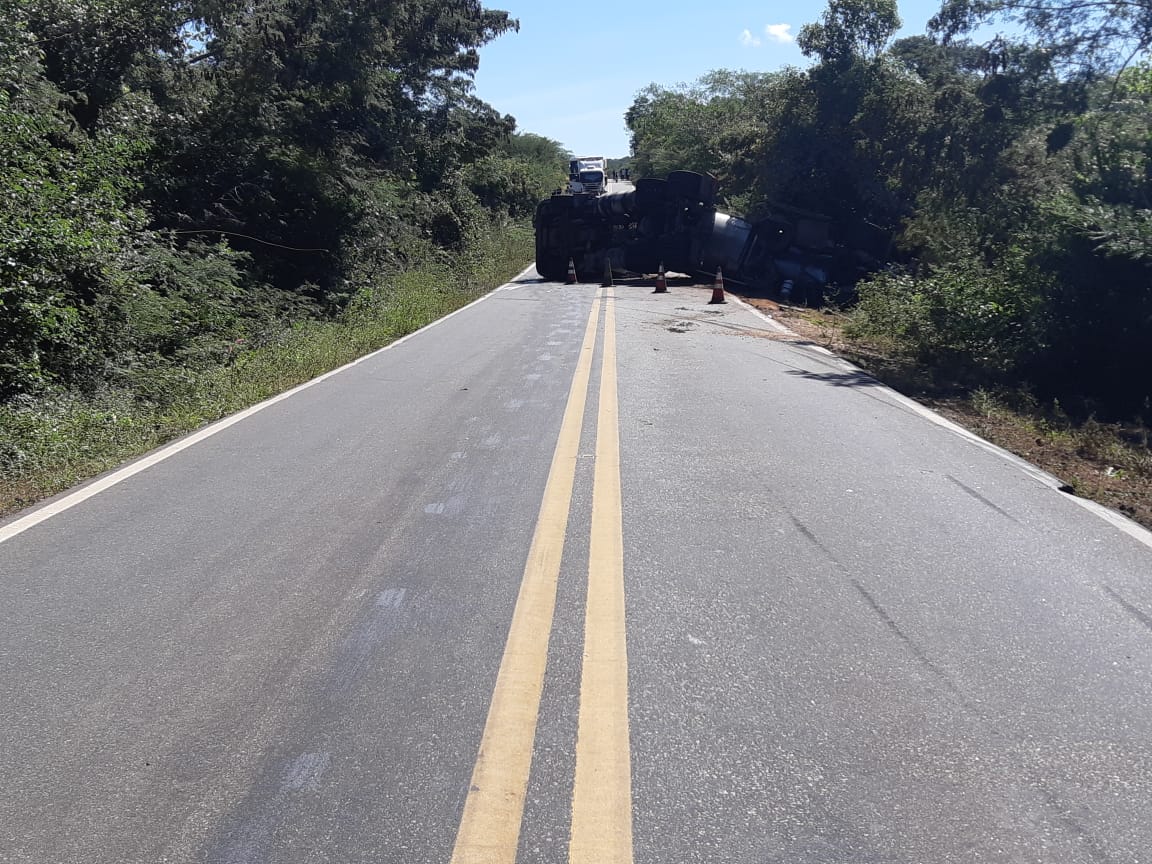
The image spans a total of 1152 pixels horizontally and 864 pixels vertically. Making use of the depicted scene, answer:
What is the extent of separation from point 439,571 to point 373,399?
5.55 metres

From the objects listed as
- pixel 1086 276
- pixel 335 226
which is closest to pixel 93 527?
pixel 1086 276

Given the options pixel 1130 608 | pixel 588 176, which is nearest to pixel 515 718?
pixel 1130 608

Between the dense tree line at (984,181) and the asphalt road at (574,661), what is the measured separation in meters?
5.14

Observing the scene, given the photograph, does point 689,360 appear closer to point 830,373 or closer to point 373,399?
point 830,373

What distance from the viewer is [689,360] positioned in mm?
13086

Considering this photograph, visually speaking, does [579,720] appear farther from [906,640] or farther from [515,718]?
[906,640]

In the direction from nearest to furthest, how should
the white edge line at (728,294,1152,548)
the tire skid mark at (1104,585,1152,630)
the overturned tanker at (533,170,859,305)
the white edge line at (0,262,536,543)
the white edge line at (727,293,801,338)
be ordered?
the tire skid mark at (1104,585,1152,630)
the white edge line at (0,262,536,543)
the white edge line at (728,294,1152,548)
the white edge line at (727,293,801,338)
the overturned tanker at (533,170,859,305)

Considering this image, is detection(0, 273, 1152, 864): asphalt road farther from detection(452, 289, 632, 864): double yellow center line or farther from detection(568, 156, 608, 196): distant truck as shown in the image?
detection(568, 156, 608, 196): distant truck

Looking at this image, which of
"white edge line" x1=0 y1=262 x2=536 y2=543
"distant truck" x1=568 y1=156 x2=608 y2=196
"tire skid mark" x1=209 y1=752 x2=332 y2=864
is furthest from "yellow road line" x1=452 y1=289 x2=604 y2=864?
"distant truck" x1=568 y1=156 x2=608 y2=196

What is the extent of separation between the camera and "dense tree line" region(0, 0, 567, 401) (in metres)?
10.7

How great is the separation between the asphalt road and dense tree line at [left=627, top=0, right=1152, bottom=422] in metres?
5.14

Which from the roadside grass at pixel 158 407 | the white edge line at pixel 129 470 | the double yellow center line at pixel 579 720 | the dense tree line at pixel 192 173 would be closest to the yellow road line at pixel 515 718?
the double yellow center line at pixel 579 720

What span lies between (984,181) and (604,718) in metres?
19.2

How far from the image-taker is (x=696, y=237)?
26.0 meters
